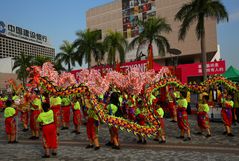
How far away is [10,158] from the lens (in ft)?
26.3

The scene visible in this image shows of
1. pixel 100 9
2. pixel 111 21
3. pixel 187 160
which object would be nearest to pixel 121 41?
pixel 111 21

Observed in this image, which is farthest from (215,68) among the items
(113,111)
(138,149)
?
(138,149)

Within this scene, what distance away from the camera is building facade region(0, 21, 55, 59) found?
99938 millimetres

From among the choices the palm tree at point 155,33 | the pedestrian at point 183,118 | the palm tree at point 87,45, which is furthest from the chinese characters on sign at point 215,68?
the pedestrian at point 183,118

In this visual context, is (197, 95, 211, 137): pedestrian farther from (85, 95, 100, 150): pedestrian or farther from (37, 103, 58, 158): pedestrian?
(37, 103, 58, 158): pedestrian

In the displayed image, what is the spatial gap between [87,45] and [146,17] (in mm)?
18867

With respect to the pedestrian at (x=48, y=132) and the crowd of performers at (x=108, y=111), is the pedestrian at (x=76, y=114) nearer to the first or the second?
the crowd of performers at (x=108, y=111)

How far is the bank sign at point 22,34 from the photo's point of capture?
319ft

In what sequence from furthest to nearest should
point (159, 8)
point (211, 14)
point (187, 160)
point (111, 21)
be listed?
point (111, 21) < point (159, 8) < point (211, 14) < point (187, 160)

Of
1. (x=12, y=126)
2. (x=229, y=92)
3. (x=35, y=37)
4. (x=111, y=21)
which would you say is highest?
(x=35, y=37)

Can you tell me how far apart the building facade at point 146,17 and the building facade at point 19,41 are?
46322 mm

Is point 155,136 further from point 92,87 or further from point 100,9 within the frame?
point 100,9

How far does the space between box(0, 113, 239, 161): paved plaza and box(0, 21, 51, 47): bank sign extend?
91.1m

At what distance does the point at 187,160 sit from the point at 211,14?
681 inches
